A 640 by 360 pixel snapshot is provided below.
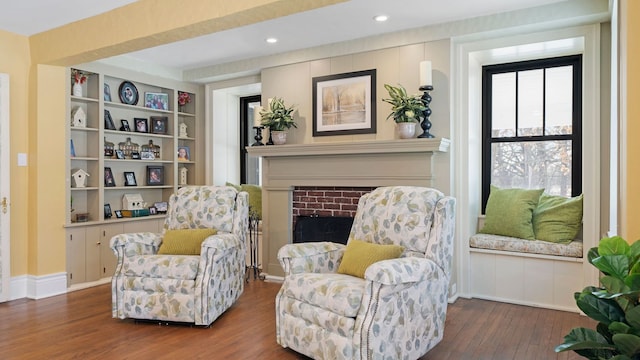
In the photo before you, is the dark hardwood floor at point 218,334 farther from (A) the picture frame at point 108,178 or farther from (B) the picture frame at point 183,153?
(B) the picture frame at point 183,153

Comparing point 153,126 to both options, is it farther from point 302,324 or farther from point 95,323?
point 302,324

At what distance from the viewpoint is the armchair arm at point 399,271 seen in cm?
225

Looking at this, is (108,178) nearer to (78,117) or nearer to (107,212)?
(107,212)

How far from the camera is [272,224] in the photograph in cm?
479

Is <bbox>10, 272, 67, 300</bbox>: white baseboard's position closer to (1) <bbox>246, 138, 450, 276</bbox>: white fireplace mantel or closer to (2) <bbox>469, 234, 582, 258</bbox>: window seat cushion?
(1) <bbox>246, 138, 450, 276</bbox>: white fireplace mantel

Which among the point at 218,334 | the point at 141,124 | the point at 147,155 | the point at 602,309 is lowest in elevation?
the point at 218,334

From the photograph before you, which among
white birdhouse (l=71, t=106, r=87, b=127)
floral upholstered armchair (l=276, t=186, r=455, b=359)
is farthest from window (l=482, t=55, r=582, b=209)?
white birdhouse (l=71, t=106, r=87, b=127)

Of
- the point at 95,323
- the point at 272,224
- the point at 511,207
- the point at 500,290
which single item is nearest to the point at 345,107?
the point at 272,224

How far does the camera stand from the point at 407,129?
384cm

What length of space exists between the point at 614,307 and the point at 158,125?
16.5 feet

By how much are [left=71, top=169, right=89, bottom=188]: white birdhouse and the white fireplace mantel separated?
1.73 meters

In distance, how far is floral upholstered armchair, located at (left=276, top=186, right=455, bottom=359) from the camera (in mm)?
2291

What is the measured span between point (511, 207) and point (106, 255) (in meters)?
4.00

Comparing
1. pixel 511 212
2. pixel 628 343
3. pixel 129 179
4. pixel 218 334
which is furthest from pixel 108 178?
pixel 628 343
